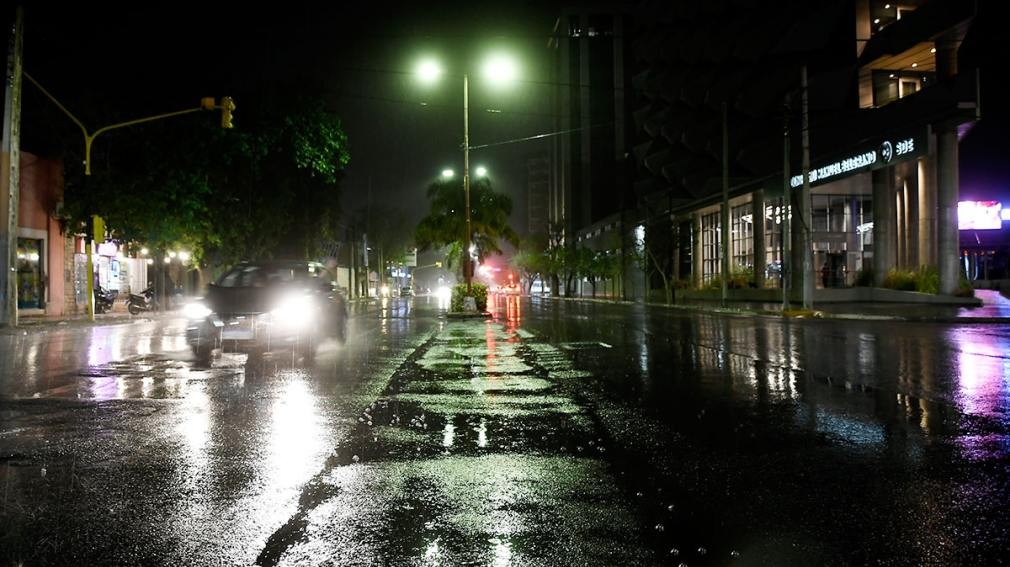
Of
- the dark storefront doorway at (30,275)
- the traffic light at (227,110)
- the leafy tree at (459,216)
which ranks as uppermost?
the traffic light at (227,110)

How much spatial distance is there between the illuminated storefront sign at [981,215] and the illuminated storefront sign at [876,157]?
11.2 metres

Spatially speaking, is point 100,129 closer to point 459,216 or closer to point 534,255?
point 459,216

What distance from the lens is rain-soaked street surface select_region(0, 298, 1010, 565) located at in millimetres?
3926

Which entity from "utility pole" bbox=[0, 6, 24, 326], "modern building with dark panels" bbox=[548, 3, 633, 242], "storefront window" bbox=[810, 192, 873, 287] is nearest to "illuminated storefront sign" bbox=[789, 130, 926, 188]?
"storefront window" bbox=[810, 192, 873, 287]

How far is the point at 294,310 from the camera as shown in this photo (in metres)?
15.8

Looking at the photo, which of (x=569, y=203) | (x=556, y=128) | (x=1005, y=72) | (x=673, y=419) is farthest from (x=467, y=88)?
(x=556, y=128)

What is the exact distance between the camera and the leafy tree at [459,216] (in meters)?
35.4

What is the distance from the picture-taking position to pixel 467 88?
95.3 ft

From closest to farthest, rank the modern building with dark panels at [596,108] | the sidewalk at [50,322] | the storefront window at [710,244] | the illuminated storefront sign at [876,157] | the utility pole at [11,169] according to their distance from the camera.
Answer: the utility pole at [11,169] < the sidewalk at [50,322] < the illuminated storefront sign at [876,157] < the storefront window at [710,244] < the modern building with dark panels at [596,108]

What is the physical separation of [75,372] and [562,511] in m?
10.2

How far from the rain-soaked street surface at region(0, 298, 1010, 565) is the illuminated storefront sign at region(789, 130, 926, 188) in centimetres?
2956

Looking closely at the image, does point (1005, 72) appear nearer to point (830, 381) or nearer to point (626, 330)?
point (626, 330)

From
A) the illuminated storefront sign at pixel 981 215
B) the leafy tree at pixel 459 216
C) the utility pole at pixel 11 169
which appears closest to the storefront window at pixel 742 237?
the illuminated storefront sign at pixel 981 215

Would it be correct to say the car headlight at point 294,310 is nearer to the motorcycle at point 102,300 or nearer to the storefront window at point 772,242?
the motorcycle at point 102,300
